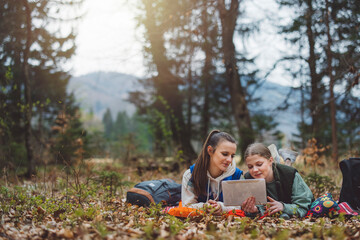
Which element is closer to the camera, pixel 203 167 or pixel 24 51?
pixel 203 167

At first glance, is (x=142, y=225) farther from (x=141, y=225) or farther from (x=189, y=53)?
(x=189, y=53)

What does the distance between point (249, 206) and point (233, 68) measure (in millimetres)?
3830

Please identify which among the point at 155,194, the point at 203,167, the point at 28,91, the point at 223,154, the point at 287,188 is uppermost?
the point at 28,91

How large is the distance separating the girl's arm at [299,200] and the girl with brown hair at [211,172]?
2.70 feet

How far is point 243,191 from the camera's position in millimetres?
3895

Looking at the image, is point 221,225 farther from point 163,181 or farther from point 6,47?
point 6,47

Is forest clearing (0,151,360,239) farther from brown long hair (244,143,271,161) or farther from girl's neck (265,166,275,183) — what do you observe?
brown long hair (244,143,271,161)

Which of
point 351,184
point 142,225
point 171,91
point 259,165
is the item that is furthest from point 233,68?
point 171,91

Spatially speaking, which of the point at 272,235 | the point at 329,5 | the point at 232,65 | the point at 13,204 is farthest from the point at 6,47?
the point at 329,5

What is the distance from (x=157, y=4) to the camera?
1273 centimetres

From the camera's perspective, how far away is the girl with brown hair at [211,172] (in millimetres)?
4320

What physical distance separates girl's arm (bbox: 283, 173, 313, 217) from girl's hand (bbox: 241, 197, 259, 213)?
1.39ft

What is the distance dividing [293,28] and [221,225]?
6845 mm

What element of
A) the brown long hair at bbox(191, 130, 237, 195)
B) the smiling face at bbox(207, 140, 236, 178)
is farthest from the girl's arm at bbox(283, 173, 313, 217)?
the brown long hair at bbox(191, 130, 237, 195)
